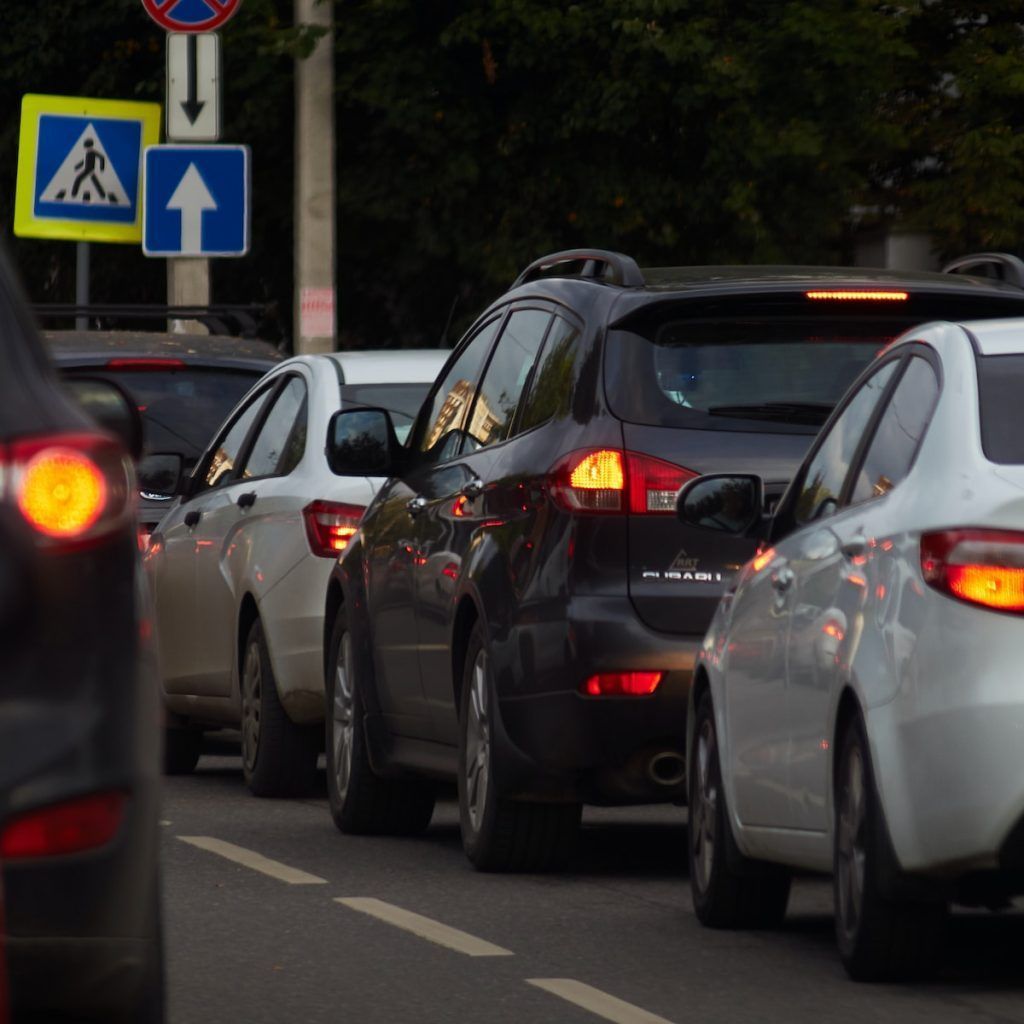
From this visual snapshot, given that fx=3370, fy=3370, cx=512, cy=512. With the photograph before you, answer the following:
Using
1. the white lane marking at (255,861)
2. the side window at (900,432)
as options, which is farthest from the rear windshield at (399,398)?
the side window at (900,432)

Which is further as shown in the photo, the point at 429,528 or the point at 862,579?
the point at 429,528

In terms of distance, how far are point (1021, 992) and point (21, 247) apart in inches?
957

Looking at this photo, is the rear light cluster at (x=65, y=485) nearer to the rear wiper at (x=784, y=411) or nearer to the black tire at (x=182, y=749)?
the rear wiper at (x=784, y=411)

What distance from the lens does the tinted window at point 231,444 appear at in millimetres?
13258

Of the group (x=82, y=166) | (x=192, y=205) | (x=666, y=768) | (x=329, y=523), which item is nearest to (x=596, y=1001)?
(x=666, y=768)

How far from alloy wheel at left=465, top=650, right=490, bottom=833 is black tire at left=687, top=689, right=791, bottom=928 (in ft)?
3.35

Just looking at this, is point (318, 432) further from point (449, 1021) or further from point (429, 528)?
point (449, 1021)

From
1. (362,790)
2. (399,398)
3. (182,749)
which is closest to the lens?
(362,790)

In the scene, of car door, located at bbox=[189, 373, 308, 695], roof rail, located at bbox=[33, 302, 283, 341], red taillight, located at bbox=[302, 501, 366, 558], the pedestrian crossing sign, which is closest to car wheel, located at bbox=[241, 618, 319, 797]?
car door, located at bbox=[189, 373, 308, 695]

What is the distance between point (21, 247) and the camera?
30703mm

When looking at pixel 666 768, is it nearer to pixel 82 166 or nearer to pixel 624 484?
pixel 624 484

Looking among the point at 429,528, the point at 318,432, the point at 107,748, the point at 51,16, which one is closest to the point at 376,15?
the point at 51,16

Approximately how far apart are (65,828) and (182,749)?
9.73 meters

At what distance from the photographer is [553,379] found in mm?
9531
